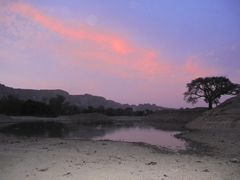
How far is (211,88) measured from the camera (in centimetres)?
5216

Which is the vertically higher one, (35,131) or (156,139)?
(156,139)

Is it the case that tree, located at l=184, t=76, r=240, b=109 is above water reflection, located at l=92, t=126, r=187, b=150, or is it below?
above

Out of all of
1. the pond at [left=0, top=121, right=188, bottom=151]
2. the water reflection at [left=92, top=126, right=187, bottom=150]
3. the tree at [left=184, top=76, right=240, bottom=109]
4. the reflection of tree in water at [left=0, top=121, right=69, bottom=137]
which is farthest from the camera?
the tree at [left=184, top=76, right=240, bottom=109]

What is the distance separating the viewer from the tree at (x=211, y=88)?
51.2 m

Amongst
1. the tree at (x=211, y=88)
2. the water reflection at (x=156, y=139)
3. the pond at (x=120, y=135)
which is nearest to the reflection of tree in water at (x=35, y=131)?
the pond at (x=120, y=135)

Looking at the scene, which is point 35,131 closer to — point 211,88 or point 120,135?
point 120,135

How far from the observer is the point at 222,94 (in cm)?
5200

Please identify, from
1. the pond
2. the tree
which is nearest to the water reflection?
the pond

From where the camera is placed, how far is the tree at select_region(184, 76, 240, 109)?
51250 mm

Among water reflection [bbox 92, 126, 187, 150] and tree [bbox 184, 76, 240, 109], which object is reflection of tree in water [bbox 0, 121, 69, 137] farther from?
tree [bbox 184, 76, 240, 109]

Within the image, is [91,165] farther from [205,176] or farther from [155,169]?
[205,176]

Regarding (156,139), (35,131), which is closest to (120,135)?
(156,139)

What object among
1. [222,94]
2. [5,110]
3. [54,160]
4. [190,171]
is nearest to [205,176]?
[190,171]

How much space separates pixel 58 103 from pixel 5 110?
84.7 feet
